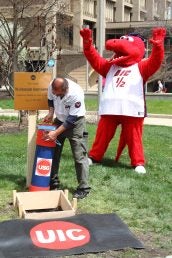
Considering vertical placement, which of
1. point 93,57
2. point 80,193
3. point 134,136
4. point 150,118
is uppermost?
point 93,57

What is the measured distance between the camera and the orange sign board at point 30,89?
6688mm

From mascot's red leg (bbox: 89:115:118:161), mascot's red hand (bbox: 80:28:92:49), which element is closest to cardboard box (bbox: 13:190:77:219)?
mascot's red leg (bbox: 89:115:118:161)

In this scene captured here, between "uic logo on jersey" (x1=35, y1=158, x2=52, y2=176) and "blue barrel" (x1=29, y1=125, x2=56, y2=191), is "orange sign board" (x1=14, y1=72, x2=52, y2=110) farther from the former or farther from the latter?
"uic logo on jersey" (x1=35, y1=158, x2=52, y2=176)

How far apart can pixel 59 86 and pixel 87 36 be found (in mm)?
1877

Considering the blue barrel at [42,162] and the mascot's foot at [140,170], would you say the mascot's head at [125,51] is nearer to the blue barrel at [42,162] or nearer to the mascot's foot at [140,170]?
the mascot's foot at [140,170]

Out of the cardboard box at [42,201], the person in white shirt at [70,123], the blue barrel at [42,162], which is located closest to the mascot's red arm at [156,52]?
the person in white shirt at [70,123]

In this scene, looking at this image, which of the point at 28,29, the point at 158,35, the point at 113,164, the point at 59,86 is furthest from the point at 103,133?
the point at 28,29

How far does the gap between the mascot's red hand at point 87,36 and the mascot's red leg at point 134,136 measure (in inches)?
49.5

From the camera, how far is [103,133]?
8078 millimetres

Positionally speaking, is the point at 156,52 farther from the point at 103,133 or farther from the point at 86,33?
the point at 103,133

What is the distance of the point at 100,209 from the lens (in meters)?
6.06

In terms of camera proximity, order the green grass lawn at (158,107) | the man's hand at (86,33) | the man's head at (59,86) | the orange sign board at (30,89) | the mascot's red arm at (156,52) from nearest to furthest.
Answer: the man's head at (59,86)
the orange sign board at (30,89)
the mascot's red arm at (156,52)
the man's hand at (86,33)
the green grass lawn at (158,107)

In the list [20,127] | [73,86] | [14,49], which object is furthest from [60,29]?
[73,86]

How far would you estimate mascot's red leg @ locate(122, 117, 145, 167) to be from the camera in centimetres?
780
